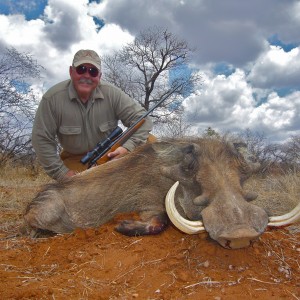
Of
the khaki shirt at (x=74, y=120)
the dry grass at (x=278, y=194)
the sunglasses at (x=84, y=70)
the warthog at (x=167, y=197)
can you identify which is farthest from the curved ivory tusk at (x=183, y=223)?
the sunglasses at (x=84, y=70)

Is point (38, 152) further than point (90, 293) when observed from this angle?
Yes

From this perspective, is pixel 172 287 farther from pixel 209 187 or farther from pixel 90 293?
pixel 209 187

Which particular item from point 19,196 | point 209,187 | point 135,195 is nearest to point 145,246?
point 209,187

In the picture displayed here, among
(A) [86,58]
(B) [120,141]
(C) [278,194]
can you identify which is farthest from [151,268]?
(C) [278,194]

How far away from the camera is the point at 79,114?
17.6ft

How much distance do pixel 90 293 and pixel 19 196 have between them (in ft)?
15.5

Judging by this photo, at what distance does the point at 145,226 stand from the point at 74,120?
246 cm

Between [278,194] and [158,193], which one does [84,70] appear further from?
[278,194]

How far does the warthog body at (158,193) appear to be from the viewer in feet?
8.74

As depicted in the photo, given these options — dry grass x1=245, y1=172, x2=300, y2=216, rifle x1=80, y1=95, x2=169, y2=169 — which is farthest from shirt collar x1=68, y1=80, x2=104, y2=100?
dry grass x1=245, y1=172, x2=300, y2=216

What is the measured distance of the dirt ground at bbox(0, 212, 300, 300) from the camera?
234 cm

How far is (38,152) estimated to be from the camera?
5371 millimetres

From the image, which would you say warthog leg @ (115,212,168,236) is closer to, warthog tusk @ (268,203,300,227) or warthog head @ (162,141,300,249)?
warthog head @ (162,141,300,249)

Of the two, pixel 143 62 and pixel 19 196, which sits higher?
pixel 143 62
